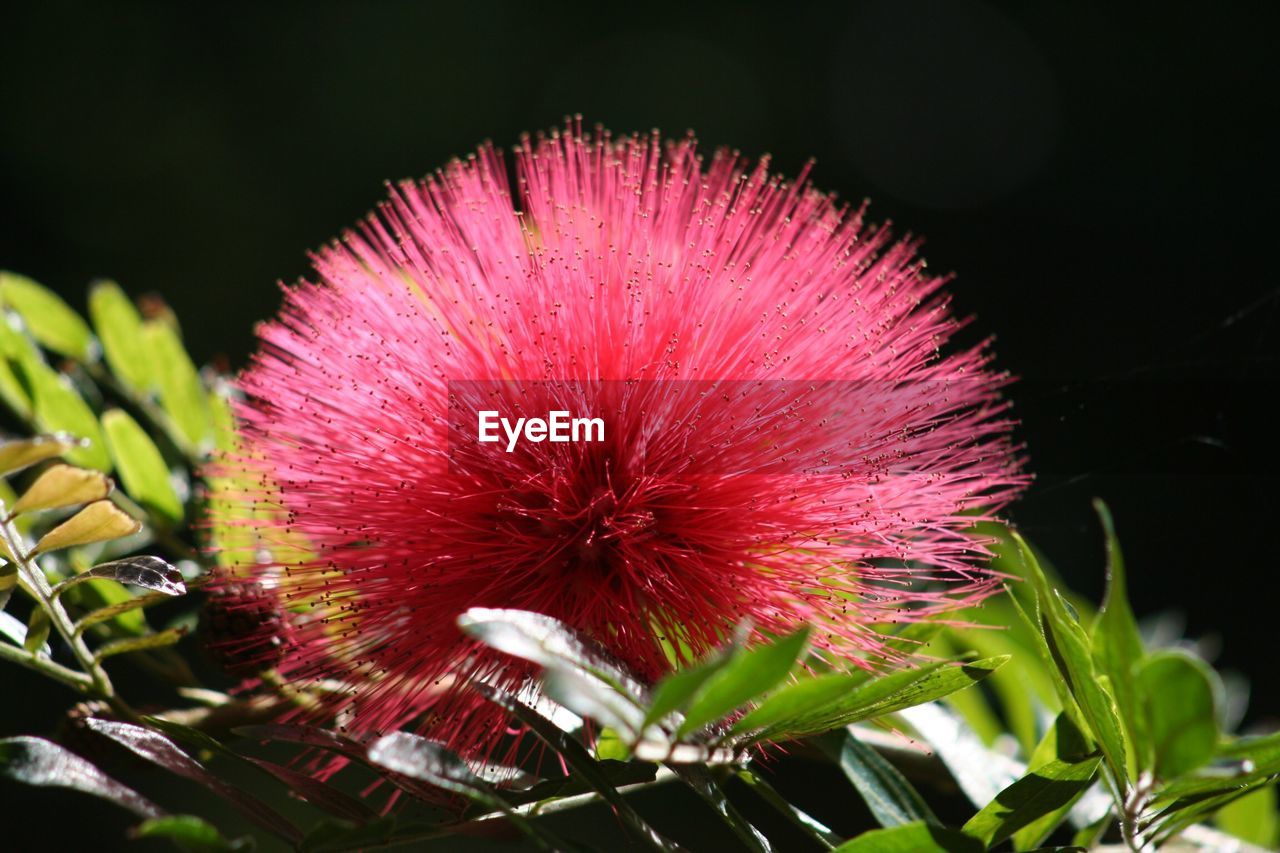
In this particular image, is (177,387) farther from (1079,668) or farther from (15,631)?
(1079,668)

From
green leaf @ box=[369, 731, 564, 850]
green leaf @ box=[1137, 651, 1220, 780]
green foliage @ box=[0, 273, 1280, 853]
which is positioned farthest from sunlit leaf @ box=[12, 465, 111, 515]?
green leaf @ box=[1137, 651, 1220, 780]

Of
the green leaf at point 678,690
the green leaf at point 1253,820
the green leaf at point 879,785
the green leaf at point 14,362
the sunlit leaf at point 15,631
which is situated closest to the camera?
the green leaf at point 678,690

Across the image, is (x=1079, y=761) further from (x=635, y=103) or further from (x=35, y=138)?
(x=35, y=138)

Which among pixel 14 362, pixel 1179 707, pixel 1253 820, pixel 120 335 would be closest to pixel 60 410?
pixel 14 362

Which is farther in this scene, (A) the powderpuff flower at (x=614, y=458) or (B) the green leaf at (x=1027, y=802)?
(A) the powderpuff flower at (x=614, y=458)

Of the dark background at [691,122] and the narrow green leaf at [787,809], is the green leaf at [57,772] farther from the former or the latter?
the dark background at [691,122]

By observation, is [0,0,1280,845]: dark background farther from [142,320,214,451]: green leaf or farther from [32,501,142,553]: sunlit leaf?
[32,501,142,553]: sunlit leaf

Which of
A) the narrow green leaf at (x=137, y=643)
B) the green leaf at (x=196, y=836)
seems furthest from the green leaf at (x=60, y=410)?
the green leaf at (x=196, y=836)
